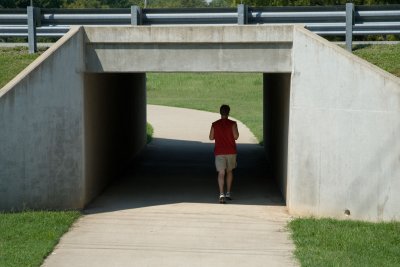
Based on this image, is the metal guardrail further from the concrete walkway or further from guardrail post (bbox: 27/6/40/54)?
the concrete walkway

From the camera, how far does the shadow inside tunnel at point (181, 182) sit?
1341 centimetres

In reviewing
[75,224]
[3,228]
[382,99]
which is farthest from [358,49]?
[3,228]

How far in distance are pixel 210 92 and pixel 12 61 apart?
23.7 meters

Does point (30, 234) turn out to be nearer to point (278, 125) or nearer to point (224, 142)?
point (224, 142)

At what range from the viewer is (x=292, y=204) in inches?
477

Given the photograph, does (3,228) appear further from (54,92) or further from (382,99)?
(382,99)

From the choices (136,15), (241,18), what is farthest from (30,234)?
(241,18)

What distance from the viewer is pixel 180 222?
1179cm

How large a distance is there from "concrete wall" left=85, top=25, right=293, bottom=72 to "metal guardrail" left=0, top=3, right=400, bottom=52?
90.9 inches

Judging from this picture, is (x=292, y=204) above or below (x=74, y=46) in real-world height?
below

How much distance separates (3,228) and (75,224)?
1083 mm

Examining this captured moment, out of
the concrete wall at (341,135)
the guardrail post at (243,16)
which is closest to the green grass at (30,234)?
the concrete wall at (341,135)

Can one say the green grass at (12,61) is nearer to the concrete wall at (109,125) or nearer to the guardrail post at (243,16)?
the concrete wall at (109,125)

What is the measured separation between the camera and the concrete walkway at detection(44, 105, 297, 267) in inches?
388
